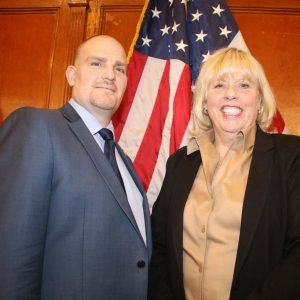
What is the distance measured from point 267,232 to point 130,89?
5.28ft

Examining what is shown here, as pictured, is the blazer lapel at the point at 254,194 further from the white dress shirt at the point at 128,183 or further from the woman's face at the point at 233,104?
the white dress shirt at the point at 128,183

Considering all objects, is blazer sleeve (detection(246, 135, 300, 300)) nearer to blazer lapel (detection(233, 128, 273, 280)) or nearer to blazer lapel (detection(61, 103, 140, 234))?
blazer lapel (detection(233, 128, 273, 280))

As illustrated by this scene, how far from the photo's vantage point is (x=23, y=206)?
44.6 inches

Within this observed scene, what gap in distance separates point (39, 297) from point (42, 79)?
81.8 inches

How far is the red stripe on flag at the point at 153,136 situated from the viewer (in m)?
2.39

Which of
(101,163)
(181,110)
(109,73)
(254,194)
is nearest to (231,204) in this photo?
(254,194)

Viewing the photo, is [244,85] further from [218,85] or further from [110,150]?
[110,150]

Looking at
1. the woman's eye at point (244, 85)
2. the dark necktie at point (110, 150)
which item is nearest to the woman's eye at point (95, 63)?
the dark necktie at point (110, 150)

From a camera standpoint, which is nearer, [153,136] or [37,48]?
[153,136]

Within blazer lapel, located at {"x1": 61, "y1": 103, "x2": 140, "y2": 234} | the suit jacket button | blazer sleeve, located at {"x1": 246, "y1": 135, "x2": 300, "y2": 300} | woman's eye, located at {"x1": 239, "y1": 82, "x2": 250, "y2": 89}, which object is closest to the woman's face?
woman's eye, located at {"x1": 239, "y1": 82, "x2": 250, "y2": 89}

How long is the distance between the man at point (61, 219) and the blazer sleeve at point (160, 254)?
7.1 inches

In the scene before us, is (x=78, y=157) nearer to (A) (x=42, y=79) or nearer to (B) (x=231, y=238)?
(B) (x=231, y=238)

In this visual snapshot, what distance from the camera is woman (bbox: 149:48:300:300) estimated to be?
1.25 metres

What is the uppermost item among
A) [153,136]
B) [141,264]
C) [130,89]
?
[130,89]
